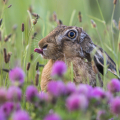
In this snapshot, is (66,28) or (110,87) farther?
(66,28)

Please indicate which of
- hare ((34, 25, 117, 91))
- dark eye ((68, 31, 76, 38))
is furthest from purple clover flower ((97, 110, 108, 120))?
dark eye ((68, 31, 76, 38))

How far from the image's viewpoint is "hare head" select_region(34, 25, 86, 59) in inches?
93.8

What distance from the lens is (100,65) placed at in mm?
2502

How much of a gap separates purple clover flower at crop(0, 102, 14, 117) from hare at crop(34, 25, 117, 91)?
1143 mm

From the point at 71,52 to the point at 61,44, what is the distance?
A: 130mm

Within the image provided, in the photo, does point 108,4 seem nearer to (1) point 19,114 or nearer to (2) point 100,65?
(2) point 100,65

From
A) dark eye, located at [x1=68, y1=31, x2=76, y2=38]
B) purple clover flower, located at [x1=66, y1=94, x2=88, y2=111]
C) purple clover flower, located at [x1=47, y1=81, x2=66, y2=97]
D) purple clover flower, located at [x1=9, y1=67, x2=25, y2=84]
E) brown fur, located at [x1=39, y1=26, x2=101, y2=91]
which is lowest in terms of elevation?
purple clover flower, located at [x1=66, y1=94, x2=88, y2=111]

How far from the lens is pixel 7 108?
1.20m

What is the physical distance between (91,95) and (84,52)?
1.32 metres

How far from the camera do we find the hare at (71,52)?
2.38 meters

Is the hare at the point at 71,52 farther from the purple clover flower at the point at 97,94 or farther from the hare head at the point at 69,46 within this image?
the purple clover flower at the point at 97,94

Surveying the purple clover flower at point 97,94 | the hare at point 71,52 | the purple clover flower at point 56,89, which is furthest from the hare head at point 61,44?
the purple clover flower at point 56,89

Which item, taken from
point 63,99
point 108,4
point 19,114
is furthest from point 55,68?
point 108,4

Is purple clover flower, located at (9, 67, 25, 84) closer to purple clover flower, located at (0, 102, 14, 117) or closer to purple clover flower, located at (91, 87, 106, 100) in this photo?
purple clover flower, located at (0, 102, 14, 117)
